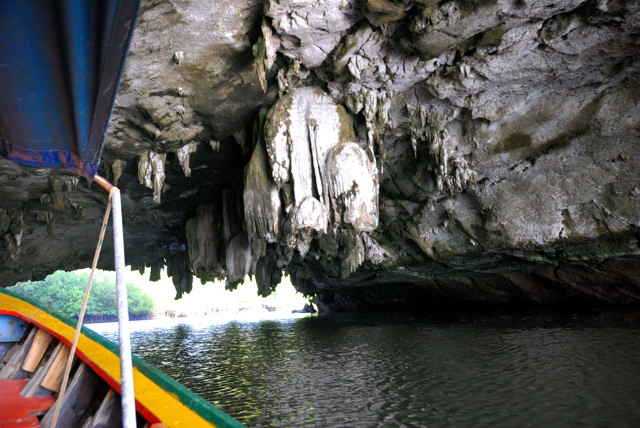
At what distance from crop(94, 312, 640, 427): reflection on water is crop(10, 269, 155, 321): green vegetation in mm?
41715

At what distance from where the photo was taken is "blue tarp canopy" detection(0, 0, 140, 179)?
1473mm

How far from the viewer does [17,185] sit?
9.96 meters

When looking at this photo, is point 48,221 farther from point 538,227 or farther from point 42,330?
point 538,227

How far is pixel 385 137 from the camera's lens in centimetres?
979

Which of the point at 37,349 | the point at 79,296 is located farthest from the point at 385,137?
the point at 79,296

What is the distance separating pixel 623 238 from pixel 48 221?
52.5 ft

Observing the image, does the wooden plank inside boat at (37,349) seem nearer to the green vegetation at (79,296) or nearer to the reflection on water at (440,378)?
the reflection on water at (440,378)

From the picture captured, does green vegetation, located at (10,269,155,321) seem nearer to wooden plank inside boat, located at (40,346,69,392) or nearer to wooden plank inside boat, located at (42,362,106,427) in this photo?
wooden plank inside boat, located at (40,346,69,392)

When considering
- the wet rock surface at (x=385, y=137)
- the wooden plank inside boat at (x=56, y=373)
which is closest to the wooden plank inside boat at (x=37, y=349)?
the wooden plank inside boat at (x=56, y=373)

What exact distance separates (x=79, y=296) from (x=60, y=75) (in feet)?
170

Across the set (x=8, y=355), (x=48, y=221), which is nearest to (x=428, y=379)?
(x=8, y=355)

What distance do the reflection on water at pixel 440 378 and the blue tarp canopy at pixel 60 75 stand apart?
3.80 m

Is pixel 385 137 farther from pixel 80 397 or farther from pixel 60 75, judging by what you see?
pixel 60 75

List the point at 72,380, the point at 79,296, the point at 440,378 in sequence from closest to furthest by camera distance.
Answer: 1. the point at 72,380
2. the point at 440,378
3. the point at 79,296
